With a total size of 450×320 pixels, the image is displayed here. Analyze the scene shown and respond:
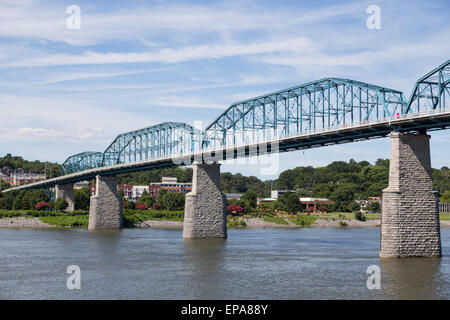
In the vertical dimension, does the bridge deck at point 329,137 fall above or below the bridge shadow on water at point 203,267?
above

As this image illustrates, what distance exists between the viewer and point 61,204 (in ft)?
357

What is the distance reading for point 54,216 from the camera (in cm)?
9819

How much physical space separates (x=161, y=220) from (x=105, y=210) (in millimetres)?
13523

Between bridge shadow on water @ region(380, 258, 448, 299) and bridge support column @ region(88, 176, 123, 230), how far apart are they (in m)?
53.2

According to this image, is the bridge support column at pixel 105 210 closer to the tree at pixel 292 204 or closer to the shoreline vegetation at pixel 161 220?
the shoreline vegetation at pixel 161 220

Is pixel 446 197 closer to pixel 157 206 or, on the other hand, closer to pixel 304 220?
pixel 304 220

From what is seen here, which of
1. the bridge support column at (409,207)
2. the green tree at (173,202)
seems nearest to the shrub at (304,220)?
the green tree at (173,202)

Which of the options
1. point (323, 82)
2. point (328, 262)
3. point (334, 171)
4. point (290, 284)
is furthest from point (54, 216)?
point (334, 171)

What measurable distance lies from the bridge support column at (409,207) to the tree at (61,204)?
255 ft

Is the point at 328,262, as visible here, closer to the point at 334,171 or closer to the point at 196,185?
the point at 196,185

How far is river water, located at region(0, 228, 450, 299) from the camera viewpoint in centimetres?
3127

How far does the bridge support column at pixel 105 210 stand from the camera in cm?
8638
